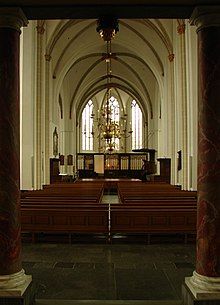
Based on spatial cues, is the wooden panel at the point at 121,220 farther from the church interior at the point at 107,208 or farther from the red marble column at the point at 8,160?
the red marble column at the point at 8,160

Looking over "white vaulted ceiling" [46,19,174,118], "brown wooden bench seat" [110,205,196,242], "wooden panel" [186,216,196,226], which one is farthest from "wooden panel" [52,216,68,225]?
"white vaulted ceiling" [46,19,174,118]

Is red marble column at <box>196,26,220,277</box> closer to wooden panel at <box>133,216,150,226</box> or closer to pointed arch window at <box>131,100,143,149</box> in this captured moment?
wooden panel at <box>133,216,150,226</box>

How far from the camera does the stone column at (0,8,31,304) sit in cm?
463

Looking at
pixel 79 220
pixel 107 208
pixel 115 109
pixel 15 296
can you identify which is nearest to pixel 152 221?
pixel 107 208

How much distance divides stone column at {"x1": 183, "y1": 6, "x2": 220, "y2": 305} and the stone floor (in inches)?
30.9

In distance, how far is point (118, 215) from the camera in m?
8.84

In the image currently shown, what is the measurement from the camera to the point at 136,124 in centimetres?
4256

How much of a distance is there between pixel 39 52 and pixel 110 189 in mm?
10301

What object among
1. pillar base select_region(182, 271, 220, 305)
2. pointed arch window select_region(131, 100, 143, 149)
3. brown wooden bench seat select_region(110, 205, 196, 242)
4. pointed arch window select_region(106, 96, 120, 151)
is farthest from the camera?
pointed arch window select_region(131, 100, 143, 149)

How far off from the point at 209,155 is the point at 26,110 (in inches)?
515

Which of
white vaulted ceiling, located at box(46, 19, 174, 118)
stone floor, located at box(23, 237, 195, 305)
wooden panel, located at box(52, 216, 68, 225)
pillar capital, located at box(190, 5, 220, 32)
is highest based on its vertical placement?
white vaulted ceiling, located at box(46, 19, 174, 118)

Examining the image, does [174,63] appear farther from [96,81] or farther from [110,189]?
[96,81]

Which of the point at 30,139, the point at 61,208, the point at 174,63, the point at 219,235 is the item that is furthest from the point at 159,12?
the point at 174,63

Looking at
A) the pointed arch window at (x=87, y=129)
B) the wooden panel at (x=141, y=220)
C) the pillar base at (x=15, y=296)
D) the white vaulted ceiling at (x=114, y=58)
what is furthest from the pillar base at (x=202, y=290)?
the pointed arch window at (x=87, y=129)
